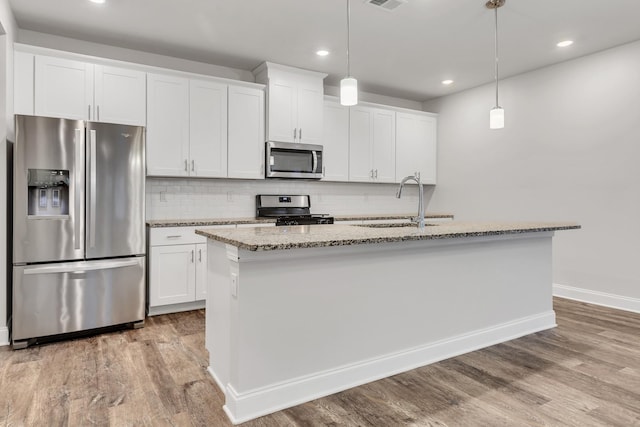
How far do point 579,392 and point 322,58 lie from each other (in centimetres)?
363

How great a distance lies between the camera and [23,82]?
127 inches

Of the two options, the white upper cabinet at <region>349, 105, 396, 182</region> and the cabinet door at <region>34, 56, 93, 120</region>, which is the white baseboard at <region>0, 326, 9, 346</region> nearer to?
the cabinet door at <region>34, 56, 93, 120</region>

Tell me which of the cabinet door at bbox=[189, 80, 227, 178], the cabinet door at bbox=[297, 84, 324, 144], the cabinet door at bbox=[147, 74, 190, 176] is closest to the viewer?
the cabinet door at bbox=[147, 74, 190, 176]

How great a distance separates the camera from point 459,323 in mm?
2732

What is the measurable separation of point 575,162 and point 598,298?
1443 millimetres

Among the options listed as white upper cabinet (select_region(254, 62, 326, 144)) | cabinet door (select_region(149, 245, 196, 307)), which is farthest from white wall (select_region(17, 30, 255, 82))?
cabinet door (select_region(149, 245, 196, 307))

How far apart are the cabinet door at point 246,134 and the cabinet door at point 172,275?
1013 millimetres

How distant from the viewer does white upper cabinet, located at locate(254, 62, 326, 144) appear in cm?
436

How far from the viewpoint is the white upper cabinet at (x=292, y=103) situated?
436 centimetres

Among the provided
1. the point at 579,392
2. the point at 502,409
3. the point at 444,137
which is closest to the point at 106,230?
the point at 502,409

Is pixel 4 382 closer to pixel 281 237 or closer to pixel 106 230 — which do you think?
pixel 106 230

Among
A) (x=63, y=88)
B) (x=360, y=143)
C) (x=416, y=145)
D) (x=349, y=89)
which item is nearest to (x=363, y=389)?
(x=349, y=89)

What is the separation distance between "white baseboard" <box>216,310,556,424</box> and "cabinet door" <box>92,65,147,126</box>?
260 centimetres

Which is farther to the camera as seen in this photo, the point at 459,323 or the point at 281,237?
the point at 459,323
